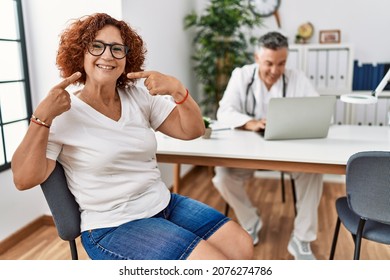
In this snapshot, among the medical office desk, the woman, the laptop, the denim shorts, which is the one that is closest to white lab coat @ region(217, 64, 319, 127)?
the medical office desk

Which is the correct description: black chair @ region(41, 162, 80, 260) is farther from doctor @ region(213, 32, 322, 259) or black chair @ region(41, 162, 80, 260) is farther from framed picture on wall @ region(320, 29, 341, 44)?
framed picture on wall @ region(320, 29, 341, 44)

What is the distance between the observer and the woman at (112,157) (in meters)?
1.10

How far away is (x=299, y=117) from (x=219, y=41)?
5.42 feet

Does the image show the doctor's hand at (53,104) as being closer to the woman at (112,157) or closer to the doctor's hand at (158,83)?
the woman at (112,157)

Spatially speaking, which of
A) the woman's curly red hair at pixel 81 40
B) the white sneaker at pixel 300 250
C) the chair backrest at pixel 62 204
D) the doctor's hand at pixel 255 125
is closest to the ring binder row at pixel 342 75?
the doctor's hand at pixel 255 125

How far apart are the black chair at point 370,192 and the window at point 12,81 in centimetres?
168

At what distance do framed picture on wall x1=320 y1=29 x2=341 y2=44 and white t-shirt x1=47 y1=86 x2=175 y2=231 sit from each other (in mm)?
2529

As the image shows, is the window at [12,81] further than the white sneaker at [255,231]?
No

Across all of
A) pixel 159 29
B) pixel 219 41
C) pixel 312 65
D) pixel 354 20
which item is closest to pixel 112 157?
pixel 159 29

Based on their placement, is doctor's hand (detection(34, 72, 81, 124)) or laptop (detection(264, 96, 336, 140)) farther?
laptop (detection(264, 96, 336, 140))

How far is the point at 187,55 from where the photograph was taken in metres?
3.28

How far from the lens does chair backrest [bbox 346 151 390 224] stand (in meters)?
1.22
